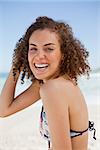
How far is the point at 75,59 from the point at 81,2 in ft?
4.97

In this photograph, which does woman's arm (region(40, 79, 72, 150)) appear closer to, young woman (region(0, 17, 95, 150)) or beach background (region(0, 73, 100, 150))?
young woman (region(0, 17, 95, 150))

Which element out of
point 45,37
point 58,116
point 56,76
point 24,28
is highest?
point 24,28

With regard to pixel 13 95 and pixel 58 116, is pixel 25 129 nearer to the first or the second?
pixel 13 95

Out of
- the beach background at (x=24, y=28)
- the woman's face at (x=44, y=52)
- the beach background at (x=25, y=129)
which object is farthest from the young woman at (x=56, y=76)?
the beach background at (x=25, y=129)

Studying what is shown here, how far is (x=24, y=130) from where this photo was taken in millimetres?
2998

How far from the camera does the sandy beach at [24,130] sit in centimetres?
262

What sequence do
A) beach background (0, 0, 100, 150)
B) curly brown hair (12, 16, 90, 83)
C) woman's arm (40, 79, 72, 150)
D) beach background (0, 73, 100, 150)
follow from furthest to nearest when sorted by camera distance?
beach background (0, 73, 100, 150) → beach background (0, 0, 100, 150) → curly brown hair (12, 16, 90, 83) → woman's arm (40, 79, 72, 150)

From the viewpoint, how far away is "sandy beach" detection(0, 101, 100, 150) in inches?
103

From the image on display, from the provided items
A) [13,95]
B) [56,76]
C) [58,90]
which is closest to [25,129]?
[13,95]

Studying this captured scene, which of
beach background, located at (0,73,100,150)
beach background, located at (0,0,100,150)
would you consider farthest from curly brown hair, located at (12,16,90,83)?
beach background, located at (0,73,100,150)

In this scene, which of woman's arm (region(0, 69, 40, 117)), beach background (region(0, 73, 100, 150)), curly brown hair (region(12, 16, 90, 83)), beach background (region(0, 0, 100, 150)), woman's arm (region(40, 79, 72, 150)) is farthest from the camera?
beach background (region(0, 73, 100, 150))

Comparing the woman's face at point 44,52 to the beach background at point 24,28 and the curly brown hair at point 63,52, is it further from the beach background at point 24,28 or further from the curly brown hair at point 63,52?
the beach background at point 24,28

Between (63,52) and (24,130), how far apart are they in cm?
209

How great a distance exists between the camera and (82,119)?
37.8 inches
